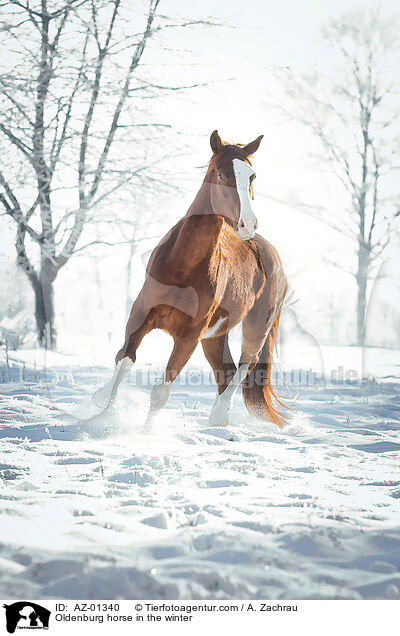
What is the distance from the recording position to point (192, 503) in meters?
1.54

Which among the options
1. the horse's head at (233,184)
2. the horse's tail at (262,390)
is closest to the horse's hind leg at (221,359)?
the horse's tail at (262,390)

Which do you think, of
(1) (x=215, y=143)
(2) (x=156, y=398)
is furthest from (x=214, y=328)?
(1) (x=215, y=143)

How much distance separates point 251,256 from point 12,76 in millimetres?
2158

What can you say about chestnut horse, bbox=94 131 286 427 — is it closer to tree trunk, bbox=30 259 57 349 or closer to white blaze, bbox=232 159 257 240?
white blaze, bbox=232 159 257 240

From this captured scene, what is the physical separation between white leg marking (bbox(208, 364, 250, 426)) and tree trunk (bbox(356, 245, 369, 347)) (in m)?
0.83

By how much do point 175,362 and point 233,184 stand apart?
2.39ft

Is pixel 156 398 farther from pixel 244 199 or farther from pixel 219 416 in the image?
pixel 244 199

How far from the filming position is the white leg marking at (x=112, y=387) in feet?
6.98

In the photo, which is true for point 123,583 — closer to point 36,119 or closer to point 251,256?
point 251,256

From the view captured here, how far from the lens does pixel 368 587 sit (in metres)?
1.10

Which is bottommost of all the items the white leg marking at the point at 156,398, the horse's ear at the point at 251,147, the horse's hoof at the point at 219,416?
the horse's hoof at the point at 219,416
